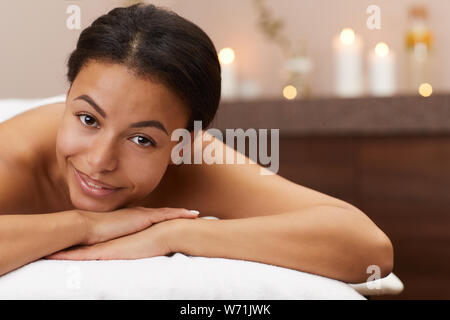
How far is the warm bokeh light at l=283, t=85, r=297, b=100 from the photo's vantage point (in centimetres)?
257

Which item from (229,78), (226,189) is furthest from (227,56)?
(226,189)

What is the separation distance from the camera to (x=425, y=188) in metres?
2.18

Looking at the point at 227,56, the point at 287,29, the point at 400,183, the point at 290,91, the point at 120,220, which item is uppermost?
the point at 287,29

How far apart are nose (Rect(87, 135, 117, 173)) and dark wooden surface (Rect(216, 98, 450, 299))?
135 cm

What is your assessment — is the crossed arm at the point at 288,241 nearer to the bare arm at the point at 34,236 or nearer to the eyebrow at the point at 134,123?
the bare arm at the point at 34,236

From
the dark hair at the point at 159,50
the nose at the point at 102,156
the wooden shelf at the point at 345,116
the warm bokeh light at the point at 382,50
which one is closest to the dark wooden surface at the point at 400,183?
the wooden shelf at the point at 345,116

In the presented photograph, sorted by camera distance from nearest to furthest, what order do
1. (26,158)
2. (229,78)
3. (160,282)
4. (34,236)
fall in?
1. (160,282)
2. (34,236)
3. (26,158)
4. (229,78)

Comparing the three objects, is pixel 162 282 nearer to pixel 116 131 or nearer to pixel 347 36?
pixel 116 131

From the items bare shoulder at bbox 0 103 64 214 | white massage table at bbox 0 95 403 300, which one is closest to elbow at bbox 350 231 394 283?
white massage table at bbox 0 95 403 300

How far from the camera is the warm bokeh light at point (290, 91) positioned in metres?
2.57

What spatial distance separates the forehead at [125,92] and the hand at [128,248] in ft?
0.59

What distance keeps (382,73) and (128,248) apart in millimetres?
1780

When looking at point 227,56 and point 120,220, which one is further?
point 227,56

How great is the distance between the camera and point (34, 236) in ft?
2.84
